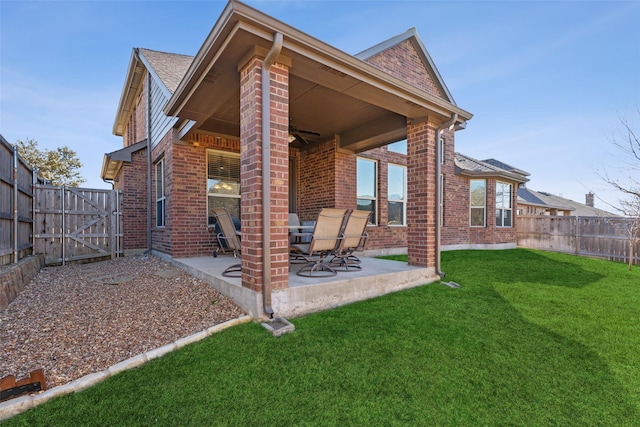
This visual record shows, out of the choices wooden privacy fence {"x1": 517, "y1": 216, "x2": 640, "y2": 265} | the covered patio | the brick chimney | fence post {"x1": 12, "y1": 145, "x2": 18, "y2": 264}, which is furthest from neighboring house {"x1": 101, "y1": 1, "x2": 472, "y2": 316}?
the brick chimney

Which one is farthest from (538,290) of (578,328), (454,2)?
(454,2)

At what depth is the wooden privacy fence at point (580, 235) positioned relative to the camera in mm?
9188

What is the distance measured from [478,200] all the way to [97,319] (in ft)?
39.4

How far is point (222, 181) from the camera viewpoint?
6695 mm

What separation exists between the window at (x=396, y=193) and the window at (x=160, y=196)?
611 centimetres

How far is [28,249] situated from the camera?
19.3 ft

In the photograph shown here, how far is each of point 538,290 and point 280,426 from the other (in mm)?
4585

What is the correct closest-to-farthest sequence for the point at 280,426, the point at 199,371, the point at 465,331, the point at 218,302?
the point at 280,426
the point at 199,371
the point at 465,331
the point at 218,302

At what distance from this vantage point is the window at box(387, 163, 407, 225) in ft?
28.4

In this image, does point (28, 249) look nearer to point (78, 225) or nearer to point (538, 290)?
point (78, 225)

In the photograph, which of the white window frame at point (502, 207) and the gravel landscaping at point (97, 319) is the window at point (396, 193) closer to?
the white window frame at point (502, 207)

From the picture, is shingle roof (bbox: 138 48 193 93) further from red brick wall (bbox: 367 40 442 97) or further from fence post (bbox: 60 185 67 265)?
red brick wall (bbox: 367 40 442 97)

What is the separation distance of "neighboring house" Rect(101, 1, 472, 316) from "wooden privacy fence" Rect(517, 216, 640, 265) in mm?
5293

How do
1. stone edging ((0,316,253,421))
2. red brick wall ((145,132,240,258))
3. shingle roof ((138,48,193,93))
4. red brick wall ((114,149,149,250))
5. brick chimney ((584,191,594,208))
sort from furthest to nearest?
1. brick chimney ((584,191,594,208))
2. red brick wall ((114,149,149,250))
3. shingle roof ((138,48,193,93))
4. red brick wall ((145,132,240,258))
5. stone edging ((0,316,253,421))
